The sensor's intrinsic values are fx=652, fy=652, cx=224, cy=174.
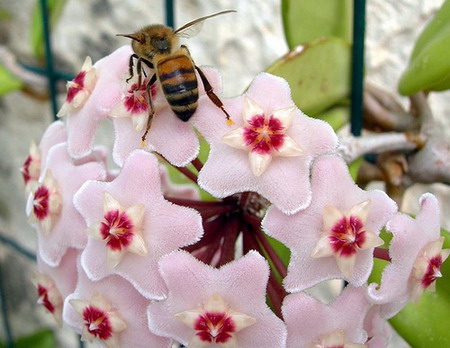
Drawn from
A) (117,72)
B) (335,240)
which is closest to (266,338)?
(335,240)

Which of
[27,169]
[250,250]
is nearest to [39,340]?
[27,169]

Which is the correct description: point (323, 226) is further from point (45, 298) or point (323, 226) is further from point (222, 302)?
point (45, 298)

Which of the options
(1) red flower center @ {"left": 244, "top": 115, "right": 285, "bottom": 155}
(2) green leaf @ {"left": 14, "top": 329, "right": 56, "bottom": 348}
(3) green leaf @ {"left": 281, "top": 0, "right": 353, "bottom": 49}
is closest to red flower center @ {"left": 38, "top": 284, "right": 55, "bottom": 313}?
(1) red flower center @ {"left": 244, "top": 115, "right": 285, "bottom": 155}

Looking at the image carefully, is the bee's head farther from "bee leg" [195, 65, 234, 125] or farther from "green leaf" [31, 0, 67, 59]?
"green leaf" [31, 0, 67, 59]

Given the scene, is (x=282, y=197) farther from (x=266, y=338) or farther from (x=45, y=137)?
(x=45, y=137)

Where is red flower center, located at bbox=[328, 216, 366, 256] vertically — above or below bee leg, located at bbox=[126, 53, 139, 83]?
below

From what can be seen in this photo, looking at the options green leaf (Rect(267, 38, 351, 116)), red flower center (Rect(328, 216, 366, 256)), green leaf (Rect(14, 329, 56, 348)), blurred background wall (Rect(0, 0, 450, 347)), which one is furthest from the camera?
green leaf (Rect(14, 329, 56, 348))

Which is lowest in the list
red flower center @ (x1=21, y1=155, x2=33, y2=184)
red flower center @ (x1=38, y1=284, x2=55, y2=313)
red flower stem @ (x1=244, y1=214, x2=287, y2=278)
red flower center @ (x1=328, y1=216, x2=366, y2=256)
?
red flower center @ (x1=38, y1=284, x2=55, y2=313)

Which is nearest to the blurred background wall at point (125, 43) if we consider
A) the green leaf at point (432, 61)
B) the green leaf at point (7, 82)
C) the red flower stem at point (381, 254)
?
the green leaf at point (7, 82)
